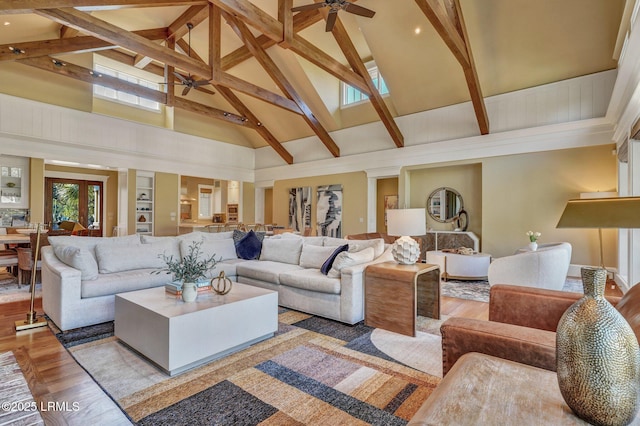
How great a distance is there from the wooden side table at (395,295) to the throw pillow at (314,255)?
35.4 inches

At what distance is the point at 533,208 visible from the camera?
6.12 m

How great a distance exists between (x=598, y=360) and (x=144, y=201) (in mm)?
9832

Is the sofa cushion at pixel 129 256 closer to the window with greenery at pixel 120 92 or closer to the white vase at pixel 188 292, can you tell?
the white vase at pixel 188 292

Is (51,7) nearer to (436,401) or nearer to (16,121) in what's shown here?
(16,121)

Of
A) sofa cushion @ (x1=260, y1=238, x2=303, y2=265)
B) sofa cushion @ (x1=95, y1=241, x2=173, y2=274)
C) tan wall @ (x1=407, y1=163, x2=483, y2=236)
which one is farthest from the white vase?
tan wall @ (x1=407, y1=163, x2=483, y2=236)

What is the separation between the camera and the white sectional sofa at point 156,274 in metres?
3.20

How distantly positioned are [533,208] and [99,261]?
7.15 metres

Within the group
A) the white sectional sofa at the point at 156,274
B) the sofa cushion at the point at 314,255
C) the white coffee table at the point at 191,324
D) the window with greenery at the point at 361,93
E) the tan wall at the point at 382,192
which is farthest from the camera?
the tan wall at the point at 382,192

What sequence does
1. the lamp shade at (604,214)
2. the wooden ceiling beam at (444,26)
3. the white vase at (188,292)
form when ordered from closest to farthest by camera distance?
the lamp shade at (604,214) → the white vase at (188,292) → the wooden ceiling beam at (444,26)

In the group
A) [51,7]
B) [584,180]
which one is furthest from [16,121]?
[584,180]

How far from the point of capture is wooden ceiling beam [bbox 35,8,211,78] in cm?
434

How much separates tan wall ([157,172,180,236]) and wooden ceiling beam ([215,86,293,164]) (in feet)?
9.08

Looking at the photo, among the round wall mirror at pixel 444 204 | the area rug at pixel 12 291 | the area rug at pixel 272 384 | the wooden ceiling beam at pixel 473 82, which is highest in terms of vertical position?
the wooden ceiling beam at pixel 473 82

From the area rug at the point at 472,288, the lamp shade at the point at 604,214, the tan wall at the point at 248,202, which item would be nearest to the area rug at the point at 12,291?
the lamp shade at the point at 604,214
